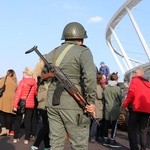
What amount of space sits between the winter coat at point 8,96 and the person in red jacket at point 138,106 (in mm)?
3509

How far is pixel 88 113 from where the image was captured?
5234 mm

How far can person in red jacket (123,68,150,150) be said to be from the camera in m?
8.49

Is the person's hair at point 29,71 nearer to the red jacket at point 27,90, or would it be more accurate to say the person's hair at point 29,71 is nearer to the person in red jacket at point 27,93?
the person in red jacket at point 27,93

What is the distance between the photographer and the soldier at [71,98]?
16.9 feet

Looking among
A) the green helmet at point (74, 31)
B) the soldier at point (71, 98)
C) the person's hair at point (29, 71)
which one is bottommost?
the soldier at point (71, 98)

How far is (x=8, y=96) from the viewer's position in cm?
1112

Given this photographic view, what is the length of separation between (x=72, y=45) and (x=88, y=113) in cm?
82

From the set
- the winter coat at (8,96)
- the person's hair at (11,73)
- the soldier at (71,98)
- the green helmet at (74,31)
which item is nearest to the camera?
the soldier at (71,98)

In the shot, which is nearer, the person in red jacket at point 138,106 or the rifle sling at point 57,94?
the rifle sling at point 57,94

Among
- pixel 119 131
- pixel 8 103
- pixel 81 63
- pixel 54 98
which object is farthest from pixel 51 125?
pixel 119 131

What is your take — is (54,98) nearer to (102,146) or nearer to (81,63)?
(81,63)

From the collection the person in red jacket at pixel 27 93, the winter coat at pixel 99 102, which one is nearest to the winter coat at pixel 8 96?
the person in red jacket at pixel 27 93

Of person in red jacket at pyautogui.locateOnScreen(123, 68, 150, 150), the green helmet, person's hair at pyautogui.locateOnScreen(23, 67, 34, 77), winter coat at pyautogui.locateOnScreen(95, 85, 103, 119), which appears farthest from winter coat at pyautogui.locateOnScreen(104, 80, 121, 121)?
the green helmet

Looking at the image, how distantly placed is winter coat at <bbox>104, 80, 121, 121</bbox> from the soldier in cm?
494
